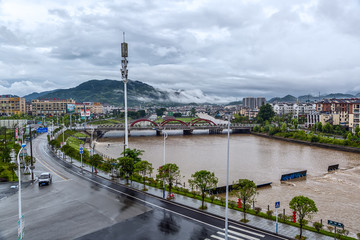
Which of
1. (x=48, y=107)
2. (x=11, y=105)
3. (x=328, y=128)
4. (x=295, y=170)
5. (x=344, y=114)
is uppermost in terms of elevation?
(x=11, y=105)

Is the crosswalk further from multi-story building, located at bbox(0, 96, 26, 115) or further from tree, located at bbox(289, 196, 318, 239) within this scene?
multi-story building, located at bbox(0, 96, 26, 115)

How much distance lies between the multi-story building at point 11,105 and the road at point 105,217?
314ft

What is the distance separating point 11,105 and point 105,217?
107 m

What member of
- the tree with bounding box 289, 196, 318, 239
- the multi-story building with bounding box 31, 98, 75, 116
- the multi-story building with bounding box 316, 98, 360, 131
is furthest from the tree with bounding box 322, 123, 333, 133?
the multi-story building with bounding box 31, 98, 75, 116

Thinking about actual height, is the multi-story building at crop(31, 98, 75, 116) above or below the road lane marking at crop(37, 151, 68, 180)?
above

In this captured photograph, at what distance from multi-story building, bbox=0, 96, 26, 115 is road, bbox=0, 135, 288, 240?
314 ft

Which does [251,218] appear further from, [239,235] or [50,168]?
[50,168]

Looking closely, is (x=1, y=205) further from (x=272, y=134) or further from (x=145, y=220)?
(x=272, y=134)

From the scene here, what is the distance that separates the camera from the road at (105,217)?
1244 centimetres

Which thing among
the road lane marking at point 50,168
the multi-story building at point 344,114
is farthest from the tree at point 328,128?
the road lane marking at point 50,168

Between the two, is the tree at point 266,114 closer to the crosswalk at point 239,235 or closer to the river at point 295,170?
the river at point 295,170

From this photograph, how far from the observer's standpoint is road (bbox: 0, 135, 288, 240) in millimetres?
12438

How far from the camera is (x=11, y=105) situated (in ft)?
331

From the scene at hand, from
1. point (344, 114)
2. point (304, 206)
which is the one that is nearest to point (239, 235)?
point (304, 206)
